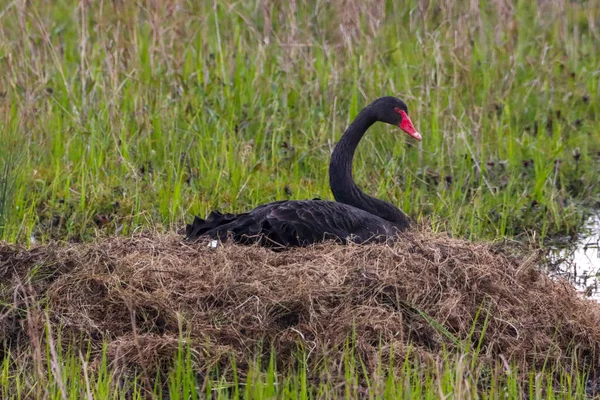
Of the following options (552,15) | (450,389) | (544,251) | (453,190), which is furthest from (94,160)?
(552,15)

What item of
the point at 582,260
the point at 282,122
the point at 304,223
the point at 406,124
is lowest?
the point at 582,260

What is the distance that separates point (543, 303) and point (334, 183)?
1644mm

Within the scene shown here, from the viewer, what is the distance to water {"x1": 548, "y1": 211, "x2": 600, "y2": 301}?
587cm

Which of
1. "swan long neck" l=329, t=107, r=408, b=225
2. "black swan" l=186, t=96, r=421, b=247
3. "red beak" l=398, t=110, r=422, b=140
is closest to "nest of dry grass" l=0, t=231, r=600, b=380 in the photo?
"black swan" l=186, t=96, r=421, b=247

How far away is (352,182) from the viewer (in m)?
6.11

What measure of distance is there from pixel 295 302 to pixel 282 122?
132 inches

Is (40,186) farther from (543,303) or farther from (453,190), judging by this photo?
(543,303)

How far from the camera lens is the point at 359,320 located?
14.5 feet

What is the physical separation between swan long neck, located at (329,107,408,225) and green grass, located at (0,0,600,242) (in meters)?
0.50

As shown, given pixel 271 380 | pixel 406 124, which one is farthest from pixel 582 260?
pixel 271 380

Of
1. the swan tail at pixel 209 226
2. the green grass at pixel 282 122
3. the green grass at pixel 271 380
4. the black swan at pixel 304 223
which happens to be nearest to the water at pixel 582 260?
the green grass at pixel 282 122

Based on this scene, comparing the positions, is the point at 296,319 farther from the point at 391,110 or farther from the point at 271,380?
the point at 391,110

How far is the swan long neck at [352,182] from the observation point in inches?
235

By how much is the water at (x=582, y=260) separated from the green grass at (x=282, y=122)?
148mm
